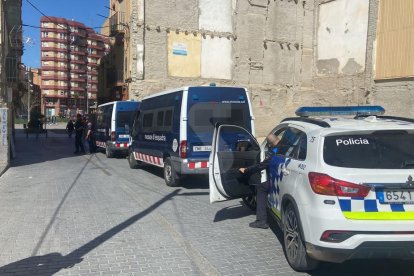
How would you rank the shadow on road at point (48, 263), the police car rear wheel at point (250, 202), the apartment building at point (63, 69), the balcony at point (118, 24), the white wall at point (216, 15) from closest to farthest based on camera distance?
1. the shadow on road at point (48, 263)
2. the police car rear wheel at point (250, 202)
3. the white wall at point (216, 15)
4. the balcony at point (118, 24)
5. the apartment building at point (63, 69)

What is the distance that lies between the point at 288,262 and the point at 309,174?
4.13 feet

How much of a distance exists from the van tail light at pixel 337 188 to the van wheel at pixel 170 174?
626 cm

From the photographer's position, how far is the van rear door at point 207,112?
9453 mm

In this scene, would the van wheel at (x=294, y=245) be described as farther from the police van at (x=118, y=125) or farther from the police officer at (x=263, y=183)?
the police van at (x=118, y=125)

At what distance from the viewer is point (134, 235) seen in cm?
583

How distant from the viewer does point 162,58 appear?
25.3 meters

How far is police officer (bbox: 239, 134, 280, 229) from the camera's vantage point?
5.62 m

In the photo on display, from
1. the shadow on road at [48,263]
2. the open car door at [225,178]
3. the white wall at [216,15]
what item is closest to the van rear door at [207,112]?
the open car door at [225,178]

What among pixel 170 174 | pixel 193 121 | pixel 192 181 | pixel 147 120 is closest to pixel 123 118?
pixel 147 120

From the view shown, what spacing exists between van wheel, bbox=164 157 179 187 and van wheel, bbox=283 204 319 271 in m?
5.38

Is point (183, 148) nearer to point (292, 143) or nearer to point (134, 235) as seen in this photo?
point (134, 235)

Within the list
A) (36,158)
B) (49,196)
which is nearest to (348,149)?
(49,196)

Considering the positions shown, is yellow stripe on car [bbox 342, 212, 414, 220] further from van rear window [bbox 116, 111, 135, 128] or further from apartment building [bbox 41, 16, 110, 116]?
apartment building [bbox 41, 16, 110, 116]

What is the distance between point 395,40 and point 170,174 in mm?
17768
